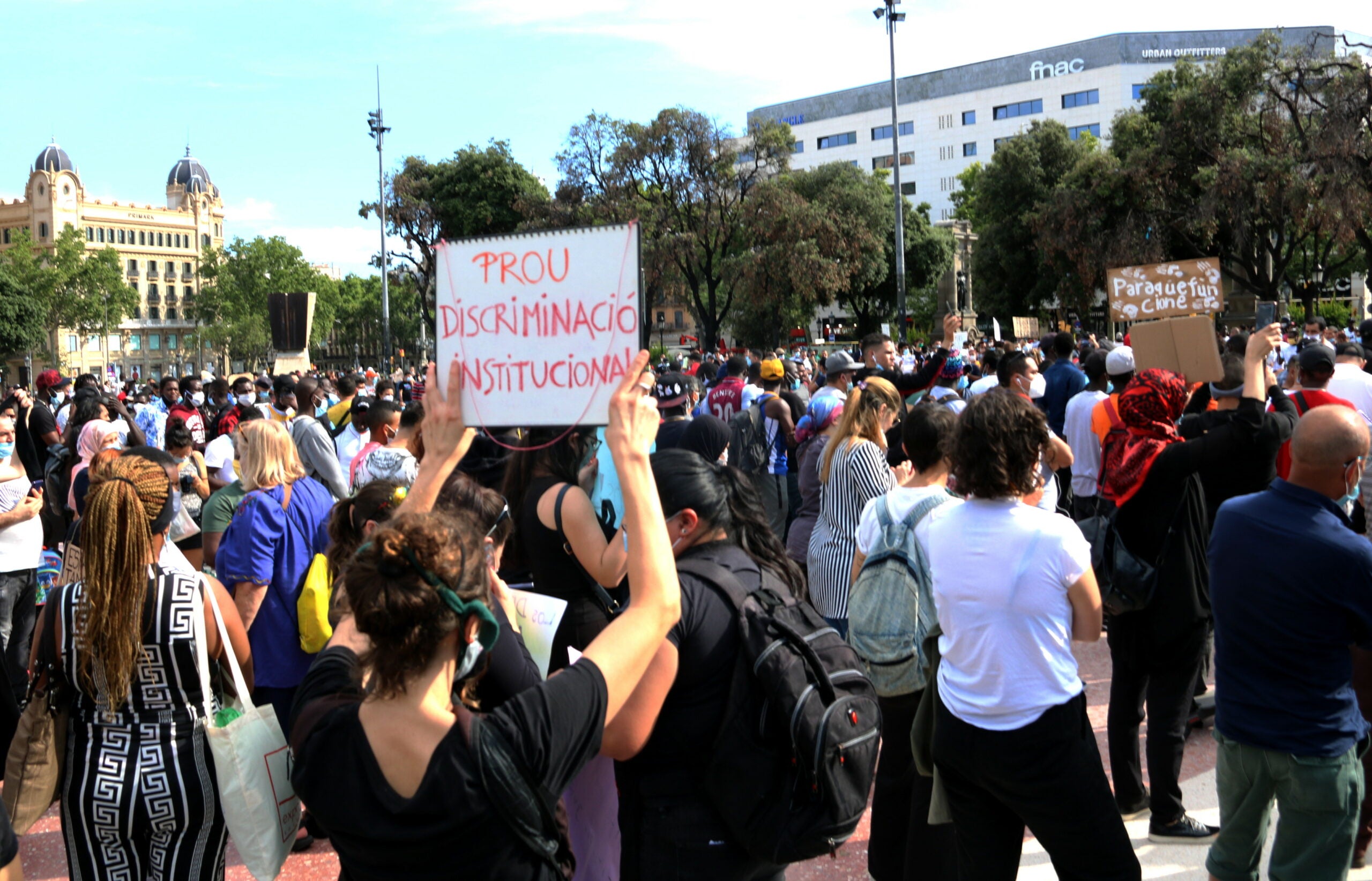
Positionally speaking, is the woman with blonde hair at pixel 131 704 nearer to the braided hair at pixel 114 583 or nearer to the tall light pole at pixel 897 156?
the braided hair at pixel 114 583

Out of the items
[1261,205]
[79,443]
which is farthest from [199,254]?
[79,443]

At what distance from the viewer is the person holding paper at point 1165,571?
423 cm

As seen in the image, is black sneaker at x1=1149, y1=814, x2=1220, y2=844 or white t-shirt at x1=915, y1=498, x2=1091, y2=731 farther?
black sneaker at x1=1149, y1=814, x2=1220, y2=844

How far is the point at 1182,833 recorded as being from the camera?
4.24 meters

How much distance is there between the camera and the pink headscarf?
641 cm

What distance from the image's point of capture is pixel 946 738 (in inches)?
122

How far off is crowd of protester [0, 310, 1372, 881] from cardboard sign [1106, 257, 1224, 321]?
13.9 feet

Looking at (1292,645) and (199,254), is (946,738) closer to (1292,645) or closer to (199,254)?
(1292,645)

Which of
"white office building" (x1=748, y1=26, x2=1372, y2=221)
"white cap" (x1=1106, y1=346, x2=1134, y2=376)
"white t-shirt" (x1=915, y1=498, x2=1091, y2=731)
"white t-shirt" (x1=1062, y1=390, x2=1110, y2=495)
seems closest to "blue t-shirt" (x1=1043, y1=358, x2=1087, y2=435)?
"white t-shirt" (x1=1062, y1=390, x2=1110, y2=495)

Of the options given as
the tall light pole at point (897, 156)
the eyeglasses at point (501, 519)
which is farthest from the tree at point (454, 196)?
the eyeglasses at point (501, 519)

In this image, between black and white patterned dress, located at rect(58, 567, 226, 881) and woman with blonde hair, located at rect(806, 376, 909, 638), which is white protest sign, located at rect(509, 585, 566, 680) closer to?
black and white patterned dress, located at rect(58, 567, 226, 881)

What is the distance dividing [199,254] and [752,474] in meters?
132

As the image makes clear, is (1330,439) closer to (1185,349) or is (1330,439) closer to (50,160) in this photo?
(1185,349)

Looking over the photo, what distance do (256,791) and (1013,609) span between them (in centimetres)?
201
